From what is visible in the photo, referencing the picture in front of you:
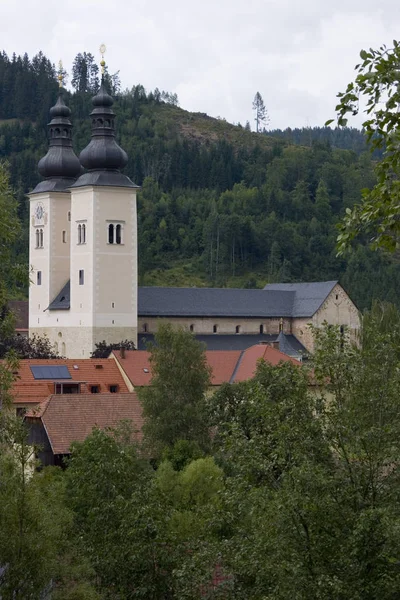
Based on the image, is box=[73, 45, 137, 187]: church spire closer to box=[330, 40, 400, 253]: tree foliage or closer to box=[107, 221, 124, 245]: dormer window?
box=[107, 221, 124, 245]: dormer window

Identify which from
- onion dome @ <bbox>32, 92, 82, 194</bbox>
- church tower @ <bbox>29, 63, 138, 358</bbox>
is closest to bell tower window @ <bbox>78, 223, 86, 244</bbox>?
church tower @ <bbox>29, 63, 138, 358</bbox>

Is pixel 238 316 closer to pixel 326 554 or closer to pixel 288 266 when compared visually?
pixel 288 266

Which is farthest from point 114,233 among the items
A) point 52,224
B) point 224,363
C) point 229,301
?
point 224,363

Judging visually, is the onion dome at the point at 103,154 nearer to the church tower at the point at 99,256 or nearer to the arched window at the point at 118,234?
the church tower at the point at 99,256

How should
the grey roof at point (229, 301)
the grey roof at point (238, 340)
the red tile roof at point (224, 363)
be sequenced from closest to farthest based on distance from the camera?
1. the red tile roof at point (224, 363)
2. the grey roof at point (238, 340)
3. the grey roof at point (229, 301)

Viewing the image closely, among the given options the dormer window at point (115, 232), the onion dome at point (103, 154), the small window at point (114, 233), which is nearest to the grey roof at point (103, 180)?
the onion dome at point (103, 154)

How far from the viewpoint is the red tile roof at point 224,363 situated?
200ft

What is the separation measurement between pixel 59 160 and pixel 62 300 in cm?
850

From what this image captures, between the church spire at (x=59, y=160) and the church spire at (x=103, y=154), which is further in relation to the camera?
the church spire at (x=59, y=160)

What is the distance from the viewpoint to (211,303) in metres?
82.2

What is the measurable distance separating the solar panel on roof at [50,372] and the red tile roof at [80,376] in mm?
221

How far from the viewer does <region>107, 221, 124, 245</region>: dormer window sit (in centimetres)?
7544

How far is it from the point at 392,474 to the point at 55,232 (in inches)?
2423

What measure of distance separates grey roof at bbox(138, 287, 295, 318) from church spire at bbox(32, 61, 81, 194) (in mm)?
7737
